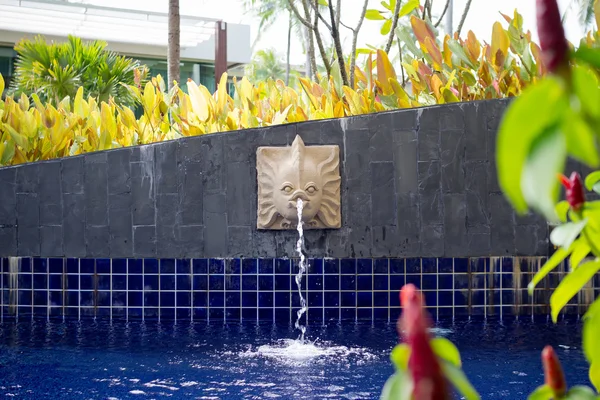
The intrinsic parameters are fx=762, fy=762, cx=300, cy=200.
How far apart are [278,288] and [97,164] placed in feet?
6.99

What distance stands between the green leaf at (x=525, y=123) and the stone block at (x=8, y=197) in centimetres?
759

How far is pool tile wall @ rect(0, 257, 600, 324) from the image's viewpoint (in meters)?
7.27

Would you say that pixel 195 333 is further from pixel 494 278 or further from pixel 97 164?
pixel 494 278

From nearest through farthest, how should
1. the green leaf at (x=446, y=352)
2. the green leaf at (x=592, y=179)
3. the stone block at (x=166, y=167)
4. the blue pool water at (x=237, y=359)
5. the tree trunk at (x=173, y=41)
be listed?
the green leaf at (x=446, y=352) → the green leaf at (x=592, y=179) → the blue pool water at (x=237, y=359) → the stone block at (x=166, y=167) → the tree trunk at (x=173, y=41)

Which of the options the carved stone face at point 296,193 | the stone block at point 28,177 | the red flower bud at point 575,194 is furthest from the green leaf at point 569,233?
the stone block at point 28,177

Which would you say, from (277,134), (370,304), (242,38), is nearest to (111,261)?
(277,134)

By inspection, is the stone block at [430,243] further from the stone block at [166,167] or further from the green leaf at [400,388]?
the green leaf at [400,388]

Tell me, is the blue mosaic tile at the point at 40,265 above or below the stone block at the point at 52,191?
below

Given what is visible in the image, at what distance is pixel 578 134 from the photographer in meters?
0.48

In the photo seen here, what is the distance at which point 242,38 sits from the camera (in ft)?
70.8

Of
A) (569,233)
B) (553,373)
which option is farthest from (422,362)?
(569,233)

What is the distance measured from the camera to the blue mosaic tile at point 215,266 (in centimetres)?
732

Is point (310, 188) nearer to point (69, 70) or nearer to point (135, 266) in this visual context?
point (135, 266)

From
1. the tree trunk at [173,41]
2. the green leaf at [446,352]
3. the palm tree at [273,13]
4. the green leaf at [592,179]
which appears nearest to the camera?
the green leaf at [446,352]
